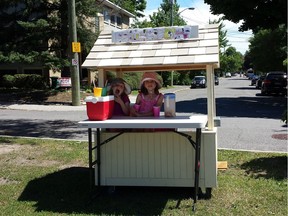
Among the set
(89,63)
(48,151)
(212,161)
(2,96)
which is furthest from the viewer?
(2,96)

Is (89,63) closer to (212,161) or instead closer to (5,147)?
(212,161)

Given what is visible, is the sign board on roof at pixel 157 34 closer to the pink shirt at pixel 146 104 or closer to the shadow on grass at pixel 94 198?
the pink shirt at pixel 146 104

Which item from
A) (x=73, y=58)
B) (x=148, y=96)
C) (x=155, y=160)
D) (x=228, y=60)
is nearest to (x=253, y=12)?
(x=73, y=58)

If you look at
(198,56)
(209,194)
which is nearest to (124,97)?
(198,56)

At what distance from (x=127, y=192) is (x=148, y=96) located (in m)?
1.37

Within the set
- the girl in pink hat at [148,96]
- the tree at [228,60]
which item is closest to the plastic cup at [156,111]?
the girl in pink hat at [148,96]

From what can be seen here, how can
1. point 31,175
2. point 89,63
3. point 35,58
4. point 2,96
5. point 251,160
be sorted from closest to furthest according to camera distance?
point 89,63
point 31,175
point 251,160
point 35,58
point 2,96

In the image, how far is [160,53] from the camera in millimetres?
5688

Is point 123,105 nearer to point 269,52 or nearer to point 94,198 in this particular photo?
point 94,198

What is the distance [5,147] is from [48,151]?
1076mm

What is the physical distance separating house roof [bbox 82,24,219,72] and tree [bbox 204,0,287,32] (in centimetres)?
1308

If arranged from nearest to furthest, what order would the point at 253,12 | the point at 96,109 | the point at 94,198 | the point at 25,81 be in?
1. the point at 96,109
2. the point at 94,198
3. the point at 253,12
4. the point at 25,81

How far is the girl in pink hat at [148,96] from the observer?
5.60m

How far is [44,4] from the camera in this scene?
2395 cm
